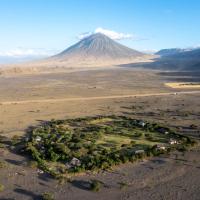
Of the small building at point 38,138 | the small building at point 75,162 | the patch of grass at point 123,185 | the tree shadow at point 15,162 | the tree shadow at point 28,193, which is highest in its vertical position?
the small building at point 38,138

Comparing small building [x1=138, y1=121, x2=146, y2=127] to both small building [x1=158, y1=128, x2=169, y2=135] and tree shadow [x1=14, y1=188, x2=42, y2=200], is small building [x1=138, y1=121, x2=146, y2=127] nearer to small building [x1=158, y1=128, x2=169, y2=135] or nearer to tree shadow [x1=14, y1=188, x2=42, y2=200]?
small building [x1=158, y1=128, x2=169, y2=135]

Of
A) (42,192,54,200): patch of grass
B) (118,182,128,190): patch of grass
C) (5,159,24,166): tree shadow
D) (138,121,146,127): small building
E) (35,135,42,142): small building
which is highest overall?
(35,135,42,142): small building

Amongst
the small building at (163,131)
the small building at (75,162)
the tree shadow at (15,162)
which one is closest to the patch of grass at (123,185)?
the small building at (75,162)

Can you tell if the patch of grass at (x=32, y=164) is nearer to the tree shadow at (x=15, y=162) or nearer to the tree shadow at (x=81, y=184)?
the tree shadow at (x=15, y=162)

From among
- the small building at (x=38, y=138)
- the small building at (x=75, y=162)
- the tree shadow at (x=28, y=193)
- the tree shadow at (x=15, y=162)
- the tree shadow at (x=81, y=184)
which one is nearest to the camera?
the tree shadow at (x=28, y=193)

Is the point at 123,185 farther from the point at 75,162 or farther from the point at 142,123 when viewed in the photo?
the point at 142,123

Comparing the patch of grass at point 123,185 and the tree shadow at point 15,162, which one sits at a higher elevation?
the tree shadow at point 15,162

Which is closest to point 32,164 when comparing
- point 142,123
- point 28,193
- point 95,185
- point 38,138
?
point 28,193

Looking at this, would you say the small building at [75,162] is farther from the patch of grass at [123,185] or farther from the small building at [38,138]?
the small building at [38,138]

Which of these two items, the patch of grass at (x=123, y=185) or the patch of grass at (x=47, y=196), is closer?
the patch of grass at (x=47, y=196)

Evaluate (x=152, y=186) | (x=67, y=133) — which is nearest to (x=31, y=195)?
(x=152, y=186)

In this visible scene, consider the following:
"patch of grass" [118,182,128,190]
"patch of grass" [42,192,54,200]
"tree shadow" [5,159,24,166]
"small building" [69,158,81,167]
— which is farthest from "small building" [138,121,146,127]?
"patch of grass" [42,192,54,200]

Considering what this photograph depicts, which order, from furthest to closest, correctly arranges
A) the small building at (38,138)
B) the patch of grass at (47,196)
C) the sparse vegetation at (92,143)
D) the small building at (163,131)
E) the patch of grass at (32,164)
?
the small building at (163,131), the small building at (38,138), the sparse vegetation at (92,143), the patch of grass at (32,164), the patch of grass at (47,196)
